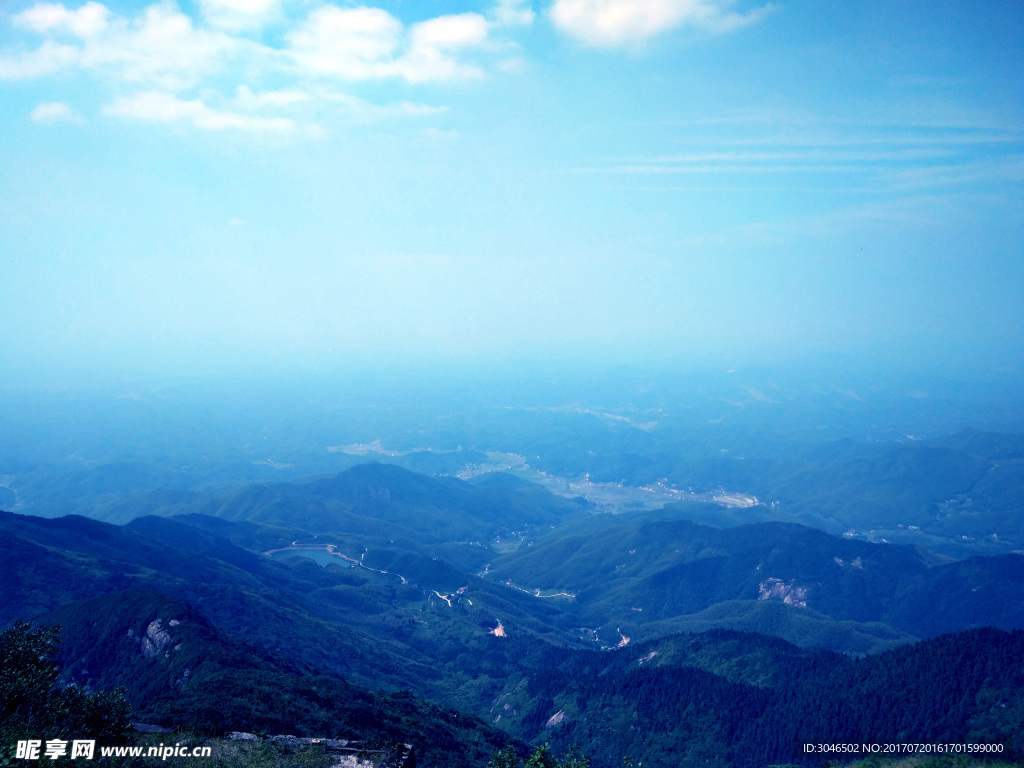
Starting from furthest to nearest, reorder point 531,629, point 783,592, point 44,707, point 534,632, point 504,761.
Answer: point 783,592 → point 531,629 → point 534,632 → point 504,761 → point 44,707

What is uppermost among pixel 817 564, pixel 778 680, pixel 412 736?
pixel 412 736

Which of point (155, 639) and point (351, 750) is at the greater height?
point (351, 750)

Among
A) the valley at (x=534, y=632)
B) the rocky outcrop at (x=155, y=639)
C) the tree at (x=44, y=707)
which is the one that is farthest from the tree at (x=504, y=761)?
the rocky outcrop at (x=155, y=639)

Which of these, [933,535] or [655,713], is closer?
[655,713]

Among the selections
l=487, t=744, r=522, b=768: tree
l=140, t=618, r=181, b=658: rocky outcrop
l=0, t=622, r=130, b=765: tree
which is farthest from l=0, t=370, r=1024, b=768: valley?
l=487, t=744, r=522, b=768: tree

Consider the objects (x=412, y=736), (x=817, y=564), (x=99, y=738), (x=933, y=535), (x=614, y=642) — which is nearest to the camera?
(x=99, y=738)

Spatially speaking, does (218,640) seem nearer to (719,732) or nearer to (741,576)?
(719,732)

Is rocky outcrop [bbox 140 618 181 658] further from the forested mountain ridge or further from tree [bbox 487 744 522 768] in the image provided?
tree [bbox 487 744 522 768]

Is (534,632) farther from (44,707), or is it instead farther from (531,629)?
(44,707)

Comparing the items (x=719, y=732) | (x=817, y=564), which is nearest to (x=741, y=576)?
(x=817, y=564)

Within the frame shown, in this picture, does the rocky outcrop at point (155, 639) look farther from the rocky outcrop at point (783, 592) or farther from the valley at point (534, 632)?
the rocky outcrop at point (783, 592)

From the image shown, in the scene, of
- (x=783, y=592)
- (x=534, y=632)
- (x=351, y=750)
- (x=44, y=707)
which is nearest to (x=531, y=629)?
(x=534, y=632)
